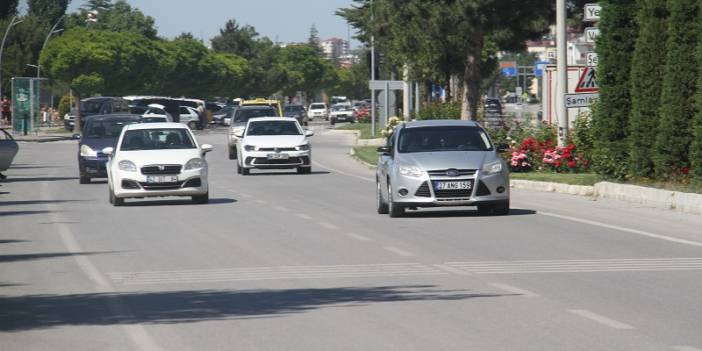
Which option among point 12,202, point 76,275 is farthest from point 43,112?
point 76,275

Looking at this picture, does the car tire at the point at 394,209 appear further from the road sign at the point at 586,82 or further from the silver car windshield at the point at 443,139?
the road sign at the point at 586,82

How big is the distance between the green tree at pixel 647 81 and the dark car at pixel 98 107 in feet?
170

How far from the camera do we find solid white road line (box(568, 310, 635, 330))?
1141 centimetres

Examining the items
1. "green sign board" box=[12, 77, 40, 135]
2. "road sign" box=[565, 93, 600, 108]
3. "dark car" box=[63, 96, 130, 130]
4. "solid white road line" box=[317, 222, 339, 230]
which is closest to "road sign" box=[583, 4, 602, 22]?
"road sign" box=[565, 93, 600, 108]

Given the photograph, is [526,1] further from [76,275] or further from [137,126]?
[76,275]

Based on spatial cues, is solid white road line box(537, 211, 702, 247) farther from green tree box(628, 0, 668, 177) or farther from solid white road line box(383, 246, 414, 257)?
green tree box(628, 0, 668, 177)

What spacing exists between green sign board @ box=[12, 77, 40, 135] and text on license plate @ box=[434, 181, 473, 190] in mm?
57124

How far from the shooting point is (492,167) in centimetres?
2462

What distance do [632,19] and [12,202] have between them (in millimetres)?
12866

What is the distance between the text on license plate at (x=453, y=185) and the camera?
24281 mm

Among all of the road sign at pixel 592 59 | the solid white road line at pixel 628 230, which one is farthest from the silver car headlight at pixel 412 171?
the road sign at pixel 592 59

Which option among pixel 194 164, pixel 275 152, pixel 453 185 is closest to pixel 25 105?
pixel 275 152

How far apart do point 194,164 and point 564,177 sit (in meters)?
8.68

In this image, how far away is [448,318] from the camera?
39.5 feet
